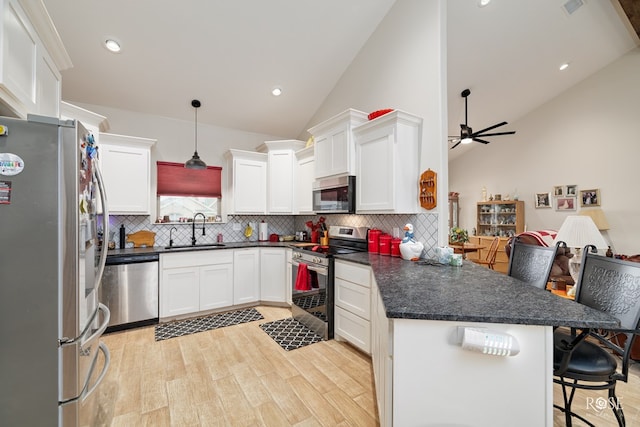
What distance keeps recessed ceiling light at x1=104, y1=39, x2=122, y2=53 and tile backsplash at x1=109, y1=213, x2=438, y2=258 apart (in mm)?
1997

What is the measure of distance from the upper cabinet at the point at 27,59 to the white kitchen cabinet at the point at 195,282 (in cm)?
203

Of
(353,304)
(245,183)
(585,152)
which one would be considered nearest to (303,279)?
(353,304)

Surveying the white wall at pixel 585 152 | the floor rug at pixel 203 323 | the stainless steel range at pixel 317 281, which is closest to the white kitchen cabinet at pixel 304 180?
the stainless steel range at pixel 317 281

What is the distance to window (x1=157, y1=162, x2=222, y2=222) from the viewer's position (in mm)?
3967

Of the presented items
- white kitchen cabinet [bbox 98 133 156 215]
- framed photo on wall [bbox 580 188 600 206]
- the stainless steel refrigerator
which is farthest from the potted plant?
the stainless steel refrigerator

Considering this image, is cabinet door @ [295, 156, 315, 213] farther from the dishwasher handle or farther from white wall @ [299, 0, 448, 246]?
the dishwasher handle

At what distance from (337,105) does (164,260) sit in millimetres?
3291

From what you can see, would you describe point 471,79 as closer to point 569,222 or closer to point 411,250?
point 569,222

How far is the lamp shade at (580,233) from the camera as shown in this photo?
2.55 meters

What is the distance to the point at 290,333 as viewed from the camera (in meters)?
3.06

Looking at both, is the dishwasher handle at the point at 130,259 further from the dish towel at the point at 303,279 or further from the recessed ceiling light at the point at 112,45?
the recessed ceiling light at the point at 112,45

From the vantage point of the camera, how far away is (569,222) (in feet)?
8.94

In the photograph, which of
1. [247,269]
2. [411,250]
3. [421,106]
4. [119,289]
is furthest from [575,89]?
[119,289]

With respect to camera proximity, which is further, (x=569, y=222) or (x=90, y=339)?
(x=569, y=222)
